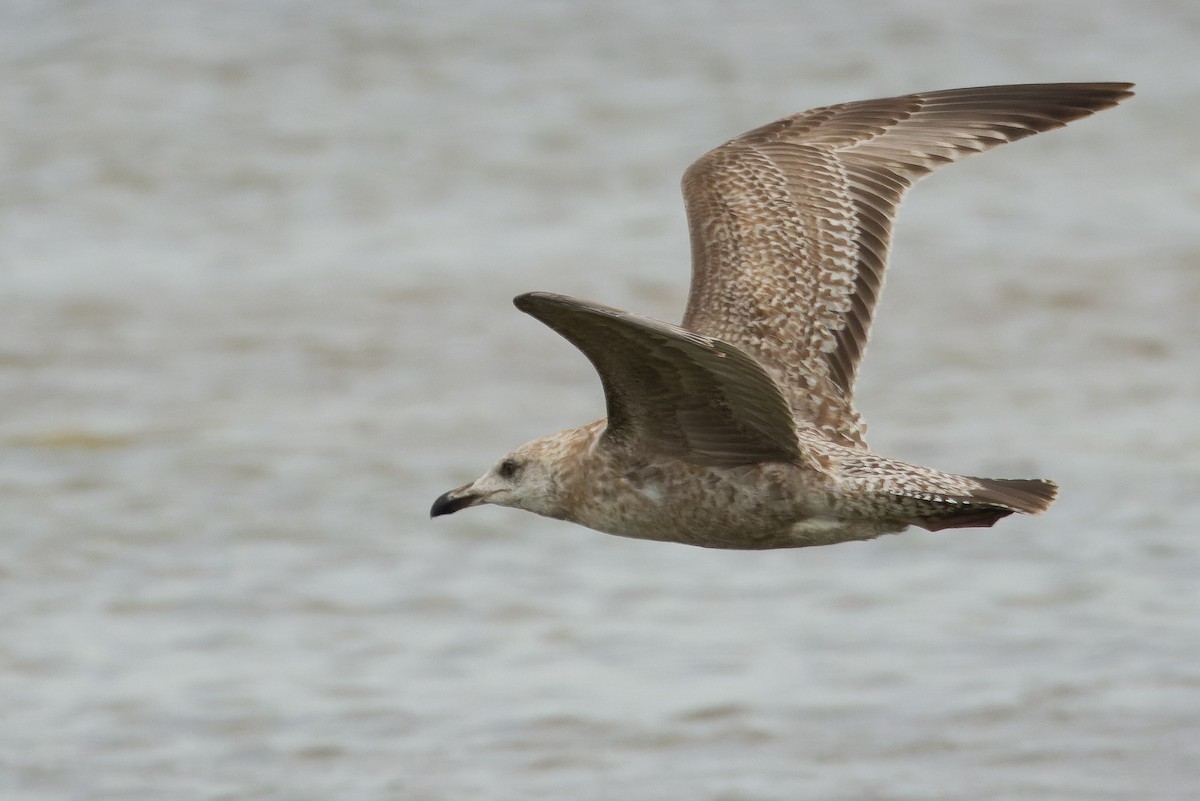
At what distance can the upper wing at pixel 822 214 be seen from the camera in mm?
7941

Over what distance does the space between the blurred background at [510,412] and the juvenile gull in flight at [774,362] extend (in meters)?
3.48

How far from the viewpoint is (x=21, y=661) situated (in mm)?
12461

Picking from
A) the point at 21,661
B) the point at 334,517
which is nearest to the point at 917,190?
the point at 334,517

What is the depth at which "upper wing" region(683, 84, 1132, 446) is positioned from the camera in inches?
313

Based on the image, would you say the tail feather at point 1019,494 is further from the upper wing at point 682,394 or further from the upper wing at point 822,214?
the upper wing at point 822,214

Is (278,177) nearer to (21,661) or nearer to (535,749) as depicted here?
(21,661)

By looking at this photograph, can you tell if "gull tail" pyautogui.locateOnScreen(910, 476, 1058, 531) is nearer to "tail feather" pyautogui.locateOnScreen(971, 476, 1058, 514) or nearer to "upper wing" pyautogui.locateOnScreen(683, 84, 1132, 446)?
"tail feather" pyautogui.locateOnScreen(971, 476, 1058, 514)

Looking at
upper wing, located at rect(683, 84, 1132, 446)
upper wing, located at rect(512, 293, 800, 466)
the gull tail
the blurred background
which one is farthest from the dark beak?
the blurred background

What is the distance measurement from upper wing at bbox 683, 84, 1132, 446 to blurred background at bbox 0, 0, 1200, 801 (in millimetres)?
3465

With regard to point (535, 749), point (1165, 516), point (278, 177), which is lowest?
point (535, 749)

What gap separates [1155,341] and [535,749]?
23.6 feet

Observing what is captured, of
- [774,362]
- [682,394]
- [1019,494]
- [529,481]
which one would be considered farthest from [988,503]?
[529,481]

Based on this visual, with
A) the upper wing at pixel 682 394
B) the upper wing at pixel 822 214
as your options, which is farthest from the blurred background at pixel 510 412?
the upper wing at pixel 682 394

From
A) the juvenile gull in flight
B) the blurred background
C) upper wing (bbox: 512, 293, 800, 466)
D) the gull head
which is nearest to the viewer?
upper wing (bbox: 512, 293, 800, 466)
